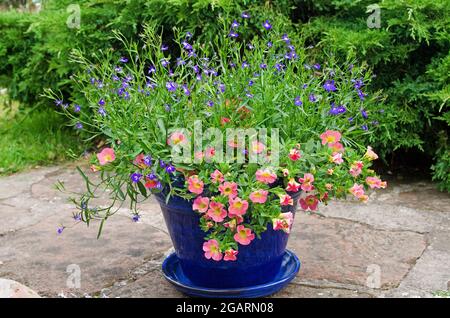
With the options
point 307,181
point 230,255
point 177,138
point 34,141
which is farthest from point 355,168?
point 34,141

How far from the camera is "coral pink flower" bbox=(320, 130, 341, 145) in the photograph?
2398mm

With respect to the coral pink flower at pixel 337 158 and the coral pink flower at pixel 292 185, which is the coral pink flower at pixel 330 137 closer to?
the coral pink flower at pixel 337 158

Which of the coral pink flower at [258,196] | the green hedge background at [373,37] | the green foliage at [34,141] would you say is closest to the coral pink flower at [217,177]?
the coral pink flower at [258,196]

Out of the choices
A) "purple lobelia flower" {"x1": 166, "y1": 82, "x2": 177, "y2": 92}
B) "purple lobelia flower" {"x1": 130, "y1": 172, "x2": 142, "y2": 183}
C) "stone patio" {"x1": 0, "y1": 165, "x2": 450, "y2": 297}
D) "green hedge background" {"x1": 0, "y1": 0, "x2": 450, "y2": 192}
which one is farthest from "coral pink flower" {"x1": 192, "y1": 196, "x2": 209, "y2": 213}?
"green hedge background" {"x1": 0, "y1": 0, "x2": 450, "y2": 192}

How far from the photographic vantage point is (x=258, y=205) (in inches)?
88.9

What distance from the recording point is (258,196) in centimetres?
223

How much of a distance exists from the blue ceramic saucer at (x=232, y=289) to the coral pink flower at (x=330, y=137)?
575 millimetres

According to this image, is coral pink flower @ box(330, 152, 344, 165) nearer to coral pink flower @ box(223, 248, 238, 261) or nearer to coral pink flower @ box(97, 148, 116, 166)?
coral pink flower @ box(223, 248, 238, 261)

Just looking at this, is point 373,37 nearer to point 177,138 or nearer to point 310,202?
point 310,202

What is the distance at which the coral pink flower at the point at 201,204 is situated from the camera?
2.26 metres

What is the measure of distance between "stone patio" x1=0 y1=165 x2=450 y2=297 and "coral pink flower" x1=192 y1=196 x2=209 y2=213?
0.55 metres

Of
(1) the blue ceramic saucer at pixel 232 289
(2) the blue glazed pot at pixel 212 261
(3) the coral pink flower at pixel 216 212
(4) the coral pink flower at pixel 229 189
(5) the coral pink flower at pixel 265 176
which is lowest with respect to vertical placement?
(1) the blue ceramic saucer at pixel 232 289

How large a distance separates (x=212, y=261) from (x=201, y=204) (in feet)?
0.98
